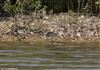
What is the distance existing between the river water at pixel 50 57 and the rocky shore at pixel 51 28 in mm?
817

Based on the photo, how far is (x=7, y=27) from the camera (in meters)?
11.0

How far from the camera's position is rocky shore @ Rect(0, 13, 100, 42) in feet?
34.6

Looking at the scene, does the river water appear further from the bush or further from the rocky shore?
the bush

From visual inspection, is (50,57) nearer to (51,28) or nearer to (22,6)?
(51,28)

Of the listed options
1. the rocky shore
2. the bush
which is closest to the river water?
the rocky shore

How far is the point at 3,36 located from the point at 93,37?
220 centimetres

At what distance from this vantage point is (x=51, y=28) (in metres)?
11.1

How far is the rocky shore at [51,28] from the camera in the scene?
10.5 metres

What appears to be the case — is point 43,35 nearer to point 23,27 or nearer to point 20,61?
point 23,27

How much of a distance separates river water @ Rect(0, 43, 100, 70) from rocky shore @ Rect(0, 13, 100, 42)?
0.82 m

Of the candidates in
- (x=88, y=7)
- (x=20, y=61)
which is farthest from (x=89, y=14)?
(x=20, y=61)

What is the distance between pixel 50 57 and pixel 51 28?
115 inches

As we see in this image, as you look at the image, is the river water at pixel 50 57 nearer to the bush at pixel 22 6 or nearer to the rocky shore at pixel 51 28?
the rocky shore at pixel 51 28

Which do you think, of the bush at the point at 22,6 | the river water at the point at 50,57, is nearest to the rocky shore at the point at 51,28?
the bush at the point at 22,6
